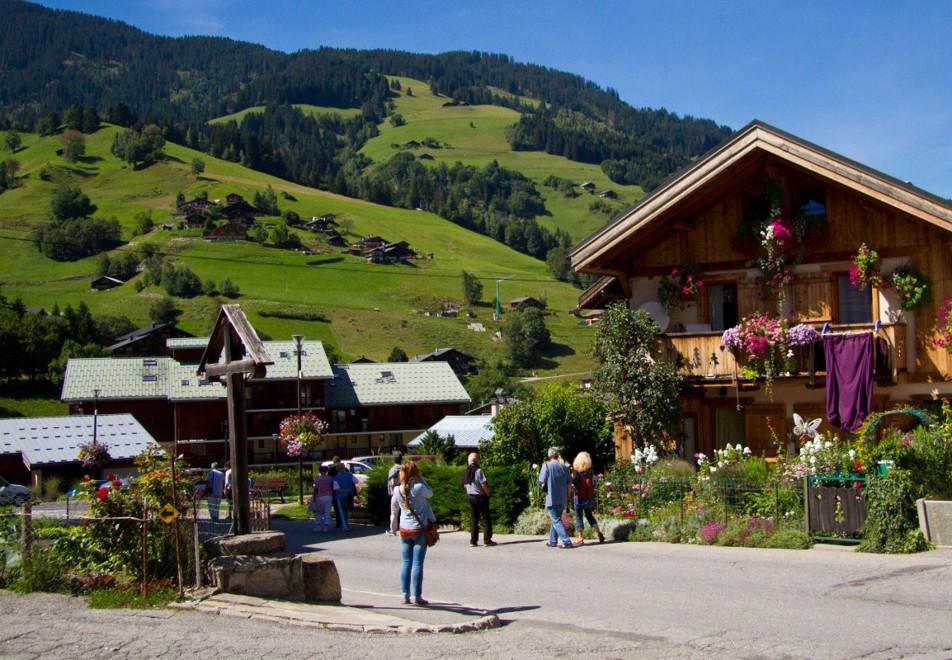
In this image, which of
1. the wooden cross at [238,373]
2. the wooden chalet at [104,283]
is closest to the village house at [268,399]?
the wooden chalet at [104,283]

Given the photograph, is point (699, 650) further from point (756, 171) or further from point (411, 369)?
point (411, 369)

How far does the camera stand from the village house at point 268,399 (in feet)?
264

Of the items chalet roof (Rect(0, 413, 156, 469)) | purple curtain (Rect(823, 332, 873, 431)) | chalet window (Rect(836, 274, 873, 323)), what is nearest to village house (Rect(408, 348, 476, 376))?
chalet roof (Rect(0, 413, 156, 469))

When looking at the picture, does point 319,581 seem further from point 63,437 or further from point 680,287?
point 63,437

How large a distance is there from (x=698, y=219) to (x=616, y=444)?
18.8ft

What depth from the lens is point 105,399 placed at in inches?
3145

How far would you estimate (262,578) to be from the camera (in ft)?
38.7

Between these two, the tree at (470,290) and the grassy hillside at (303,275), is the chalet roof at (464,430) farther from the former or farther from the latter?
the tree at (470,290)

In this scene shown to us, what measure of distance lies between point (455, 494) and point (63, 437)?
4654 cm

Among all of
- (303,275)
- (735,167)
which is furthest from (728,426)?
(303,275)

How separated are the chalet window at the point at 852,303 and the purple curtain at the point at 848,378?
1.22 metres

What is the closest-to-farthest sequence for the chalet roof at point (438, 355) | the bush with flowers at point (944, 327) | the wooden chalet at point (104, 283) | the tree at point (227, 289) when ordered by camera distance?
the bush with flowers at point (944, 327)
the chalet roof at point (438, 355)
the tree at point (227, 289)
the wooden chalet at point (104, 283)

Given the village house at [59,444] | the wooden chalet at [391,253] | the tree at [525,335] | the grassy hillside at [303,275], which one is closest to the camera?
the village house at [59,444]

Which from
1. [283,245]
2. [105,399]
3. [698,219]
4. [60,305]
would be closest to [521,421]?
[698,219]
